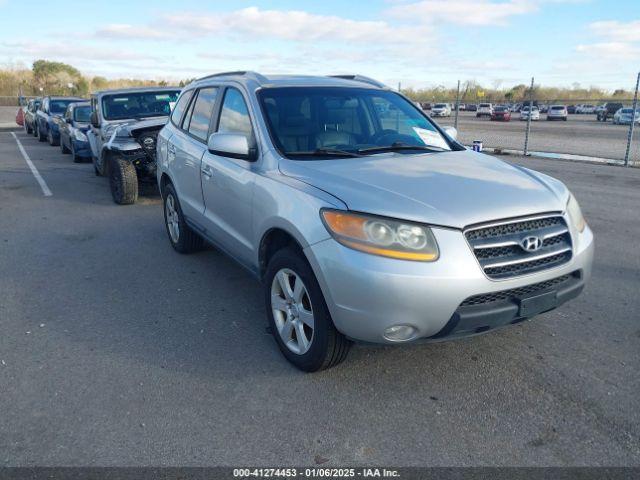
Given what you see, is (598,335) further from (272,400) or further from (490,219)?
(272,400)

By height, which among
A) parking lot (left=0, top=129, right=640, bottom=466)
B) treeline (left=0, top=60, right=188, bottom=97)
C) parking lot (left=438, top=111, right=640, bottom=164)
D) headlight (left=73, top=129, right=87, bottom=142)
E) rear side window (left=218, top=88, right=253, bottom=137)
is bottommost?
parking lot (left=0, top=129, right=640, bottom=466)

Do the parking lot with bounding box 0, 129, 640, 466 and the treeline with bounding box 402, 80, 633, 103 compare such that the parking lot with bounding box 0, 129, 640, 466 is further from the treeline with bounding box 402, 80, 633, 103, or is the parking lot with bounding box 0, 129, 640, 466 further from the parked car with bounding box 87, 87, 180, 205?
the treeline with bounding box 402, 80, 633, 103

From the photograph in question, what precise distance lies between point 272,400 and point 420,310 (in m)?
1.03

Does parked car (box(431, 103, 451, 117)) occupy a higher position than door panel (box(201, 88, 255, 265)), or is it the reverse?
parked car (box(431, 103, 451, 117))

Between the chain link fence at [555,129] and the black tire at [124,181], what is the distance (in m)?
11.3

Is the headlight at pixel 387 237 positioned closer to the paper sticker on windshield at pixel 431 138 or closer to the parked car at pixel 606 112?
the paper sticker on windshield at pixel 431 138

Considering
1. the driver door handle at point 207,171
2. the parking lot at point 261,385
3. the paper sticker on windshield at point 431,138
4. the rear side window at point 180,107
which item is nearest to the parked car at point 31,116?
the rear side window at point 180,107

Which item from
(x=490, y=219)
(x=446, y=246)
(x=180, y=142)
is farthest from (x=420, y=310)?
(x=180, y=142)

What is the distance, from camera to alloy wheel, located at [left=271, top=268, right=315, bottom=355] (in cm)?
322

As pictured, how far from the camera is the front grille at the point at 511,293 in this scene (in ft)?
9.19

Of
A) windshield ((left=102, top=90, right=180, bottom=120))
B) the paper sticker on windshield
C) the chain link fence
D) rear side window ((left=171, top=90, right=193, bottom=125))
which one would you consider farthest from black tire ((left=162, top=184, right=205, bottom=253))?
the chain link fence

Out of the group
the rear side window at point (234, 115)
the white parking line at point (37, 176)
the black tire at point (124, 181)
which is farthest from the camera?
the white parking line at point (37, 176)

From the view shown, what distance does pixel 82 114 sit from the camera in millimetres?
13898

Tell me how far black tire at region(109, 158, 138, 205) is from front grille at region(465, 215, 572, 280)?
6670 mm
